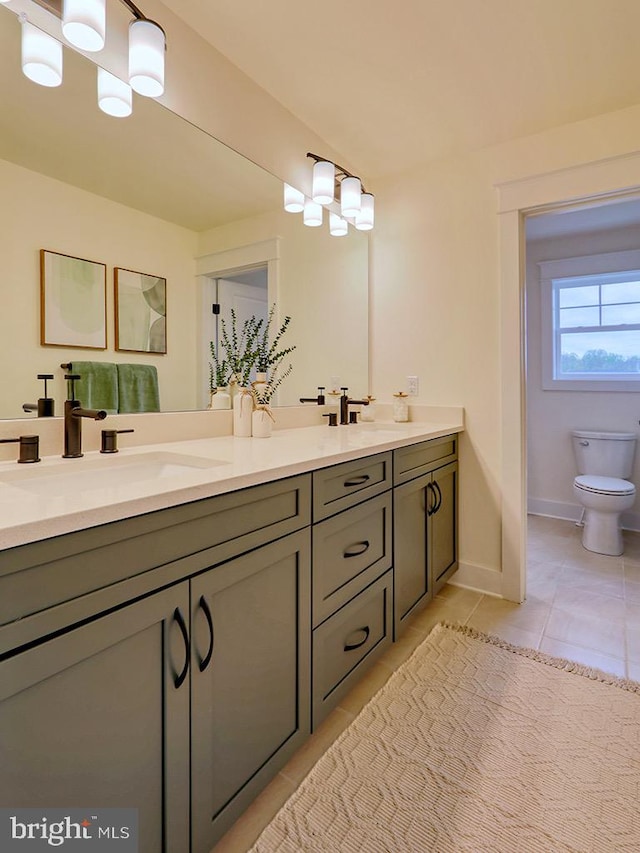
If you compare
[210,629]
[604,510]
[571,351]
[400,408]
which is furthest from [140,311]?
[571,351]

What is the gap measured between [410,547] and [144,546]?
1.29 metres

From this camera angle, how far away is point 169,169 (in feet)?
5.16

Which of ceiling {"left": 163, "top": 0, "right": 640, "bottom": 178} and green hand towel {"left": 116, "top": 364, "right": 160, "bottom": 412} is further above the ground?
ceiling {"left": 163, "top": 0, "right": 640, "bottom": 178}

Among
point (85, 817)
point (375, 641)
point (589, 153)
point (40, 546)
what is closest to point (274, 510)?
point (40, 546)

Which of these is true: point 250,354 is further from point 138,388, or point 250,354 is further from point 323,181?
point 323,181

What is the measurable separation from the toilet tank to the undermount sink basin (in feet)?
10.1

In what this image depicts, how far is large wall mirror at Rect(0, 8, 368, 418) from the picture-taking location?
3.92 ft

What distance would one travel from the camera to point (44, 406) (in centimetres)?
125

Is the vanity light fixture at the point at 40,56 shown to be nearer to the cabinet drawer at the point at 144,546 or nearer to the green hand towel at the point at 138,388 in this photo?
the green hand towel at the point at 138,388

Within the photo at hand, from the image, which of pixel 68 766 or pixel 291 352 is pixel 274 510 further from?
pixel 291 352

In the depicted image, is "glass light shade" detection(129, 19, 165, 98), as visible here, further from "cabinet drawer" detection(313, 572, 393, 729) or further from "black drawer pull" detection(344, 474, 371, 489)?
"cabinet drawer" detection(313, 572, 393, 729)

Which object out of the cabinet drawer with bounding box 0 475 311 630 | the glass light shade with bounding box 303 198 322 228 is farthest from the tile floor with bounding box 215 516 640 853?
the glass light shade with bounding box 303 198 322 228

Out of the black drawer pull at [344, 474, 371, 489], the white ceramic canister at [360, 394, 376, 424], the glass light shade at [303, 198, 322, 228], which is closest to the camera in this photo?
the black drawer pull at [344, 474, 371, 489]

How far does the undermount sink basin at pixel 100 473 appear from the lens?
105 centimetres
